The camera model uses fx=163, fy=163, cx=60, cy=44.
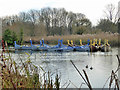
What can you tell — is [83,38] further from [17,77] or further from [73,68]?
[17,77]

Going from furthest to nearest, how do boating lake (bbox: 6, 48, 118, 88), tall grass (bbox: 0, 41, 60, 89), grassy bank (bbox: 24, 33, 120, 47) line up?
grassy bank (bbox: 24, 33, 120, 47) < boating lake (bbox: 6, 48, 118, 88) < tall grass (bbox: 0, 41, 60, 89)

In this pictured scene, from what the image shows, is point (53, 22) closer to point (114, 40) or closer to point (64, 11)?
point (64, 11)

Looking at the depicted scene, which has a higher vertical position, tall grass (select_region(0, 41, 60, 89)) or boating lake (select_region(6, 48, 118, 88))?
tall grass (select_region(0, 41, 60, 89))

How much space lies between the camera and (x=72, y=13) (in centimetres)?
2067

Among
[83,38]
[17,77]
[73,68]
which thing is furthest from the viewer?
[83,38]

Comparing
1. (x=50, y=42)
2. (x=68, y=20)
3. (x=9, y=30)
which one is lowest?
(x=50, y=42)

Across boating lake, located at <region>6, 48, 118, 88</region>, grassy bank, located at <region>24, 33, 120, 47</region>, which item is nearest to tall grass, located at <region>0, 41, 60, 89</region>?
boating lake, located at <region>6, 48, 118, 88</region>

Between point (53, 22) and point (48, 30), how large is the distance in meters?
1.48

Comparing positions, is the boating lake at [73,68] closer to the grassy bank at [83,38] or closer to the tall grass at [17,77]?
the tall grass at [17,77]

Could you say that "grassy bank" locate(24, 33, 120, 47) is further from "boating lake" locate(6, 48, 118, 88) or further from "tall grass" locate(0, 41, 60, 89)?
"tall grass" locate(0, 41, 60, 89)

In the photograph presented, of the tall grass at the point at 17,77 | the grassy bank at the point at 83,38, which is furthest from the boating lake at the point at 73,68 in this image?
the grassy bank at the point at 83,38

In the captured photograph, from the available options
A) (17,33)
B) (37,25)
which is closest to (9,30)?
(17,33)

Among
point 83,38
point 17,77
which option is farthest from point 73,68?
point 83,38

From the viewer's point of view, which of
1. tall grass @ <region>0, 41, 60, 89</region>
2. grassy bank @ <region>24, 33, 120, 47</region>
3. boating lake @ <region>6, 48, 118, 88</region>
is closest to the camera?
tall grass @ <region>0, 41, 60, 89</region>
